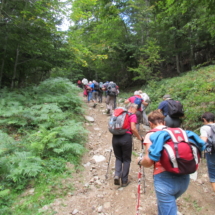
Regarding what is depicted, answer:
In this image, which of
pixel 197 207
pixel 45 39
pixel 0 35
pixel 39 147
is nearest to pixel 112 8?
pixel 45 39

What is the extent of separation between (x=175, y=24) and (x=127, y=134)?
17.1 m

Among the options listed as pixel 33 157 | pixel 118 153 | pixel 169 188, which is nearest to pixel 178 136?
pixel 169 188

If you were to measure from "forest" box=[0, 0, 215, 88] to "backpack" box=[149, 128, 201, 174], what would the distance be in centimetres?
448

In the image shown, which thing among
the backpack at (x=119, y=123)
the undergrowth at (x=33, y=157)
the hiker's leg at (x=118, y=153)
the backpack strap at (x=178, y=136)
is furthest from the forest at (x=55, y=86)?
the backpack strap at (x=178, y=136)

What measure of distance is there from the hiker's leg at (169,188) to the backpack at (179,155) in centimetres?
20

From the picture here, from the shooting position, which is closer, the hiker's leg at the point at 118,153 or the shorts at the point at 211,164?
the shorts at the point at 211,164

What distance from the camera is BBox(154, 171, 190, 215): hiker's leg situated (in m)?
2.01

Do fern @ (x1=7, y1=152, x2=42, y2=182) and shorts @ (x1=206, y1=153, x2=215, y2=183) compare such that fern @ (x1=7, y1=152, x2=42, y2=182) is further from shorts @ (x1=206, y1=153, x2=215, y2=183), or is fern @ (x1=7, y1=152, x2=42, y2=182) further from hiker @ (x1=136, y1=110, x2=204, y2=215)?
shorts @ (x1=206, y1=153, x2=215, y2=183)

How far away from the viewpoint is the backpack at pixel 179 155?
1821 millimetres

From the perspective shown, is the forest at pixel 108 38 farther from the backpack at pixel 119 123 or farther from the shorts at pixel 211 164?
the shorts at pixel 211 164

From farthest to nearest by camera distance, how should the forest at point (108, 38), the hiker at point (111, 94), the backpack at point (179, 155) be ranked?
1. the hiker at point (111, 94)
2. the forest at point (108, 38)
3. the backpack at point (179, 155)

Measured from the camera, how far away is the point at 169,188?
6.60 ft

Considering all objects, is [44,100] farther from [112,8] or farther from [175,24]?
[175,24]

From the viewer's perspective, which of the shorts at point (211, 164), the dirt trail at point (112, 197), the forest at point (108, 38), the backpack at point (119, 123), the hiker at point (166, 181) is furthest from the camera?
the forest at point (108, 38)
